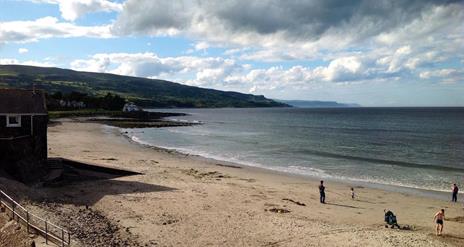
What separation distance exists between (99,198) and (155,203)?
3.45 m

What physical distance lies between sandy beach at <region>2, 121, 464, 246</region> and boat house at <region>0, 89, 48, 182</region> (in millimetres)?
2613

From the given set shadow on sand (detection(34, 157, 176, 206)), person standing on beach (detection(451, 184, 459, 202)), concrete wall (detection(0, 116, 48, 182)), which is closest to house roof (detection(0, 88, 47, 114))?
concrete wall (detection(0, 116, 48, 182))

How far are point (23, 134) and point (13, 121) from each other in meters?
1.08

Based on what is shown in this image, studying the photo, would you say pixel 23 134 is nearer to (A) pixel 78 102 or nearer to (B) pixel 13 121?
(B) pixel 13 121

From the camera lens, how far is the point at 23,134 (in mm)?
28984

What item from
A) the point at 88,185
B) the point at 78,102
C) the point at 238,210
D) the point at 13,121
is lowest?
the point at 238,210

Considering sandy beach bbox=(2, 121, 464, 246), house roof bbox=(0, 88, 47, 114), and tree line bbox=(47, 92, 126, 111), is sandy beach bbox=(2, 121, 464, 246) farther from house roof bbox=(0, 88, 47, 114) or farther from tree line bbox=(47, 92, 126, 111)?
tree line bbox=(47, 92, 126, 111)

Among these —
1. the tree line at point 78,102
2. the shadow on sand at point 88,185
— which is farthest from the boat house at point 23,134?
the tree line at point 78,102

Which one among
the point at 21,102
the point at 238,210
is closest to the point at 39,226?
the point at 238,210

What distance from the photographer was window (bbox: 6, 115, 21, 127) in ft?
93.1

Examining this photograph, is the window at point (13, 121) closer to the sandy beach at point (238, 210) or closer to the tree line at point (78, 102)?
the sandy beach at point (238, 210)

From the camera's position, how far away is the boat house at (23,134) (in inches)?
1054

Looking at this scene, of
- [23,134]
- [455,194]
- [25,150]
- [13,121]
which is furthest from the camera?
[455,194]

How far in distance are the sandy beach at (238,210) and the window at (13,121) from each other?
547cm
